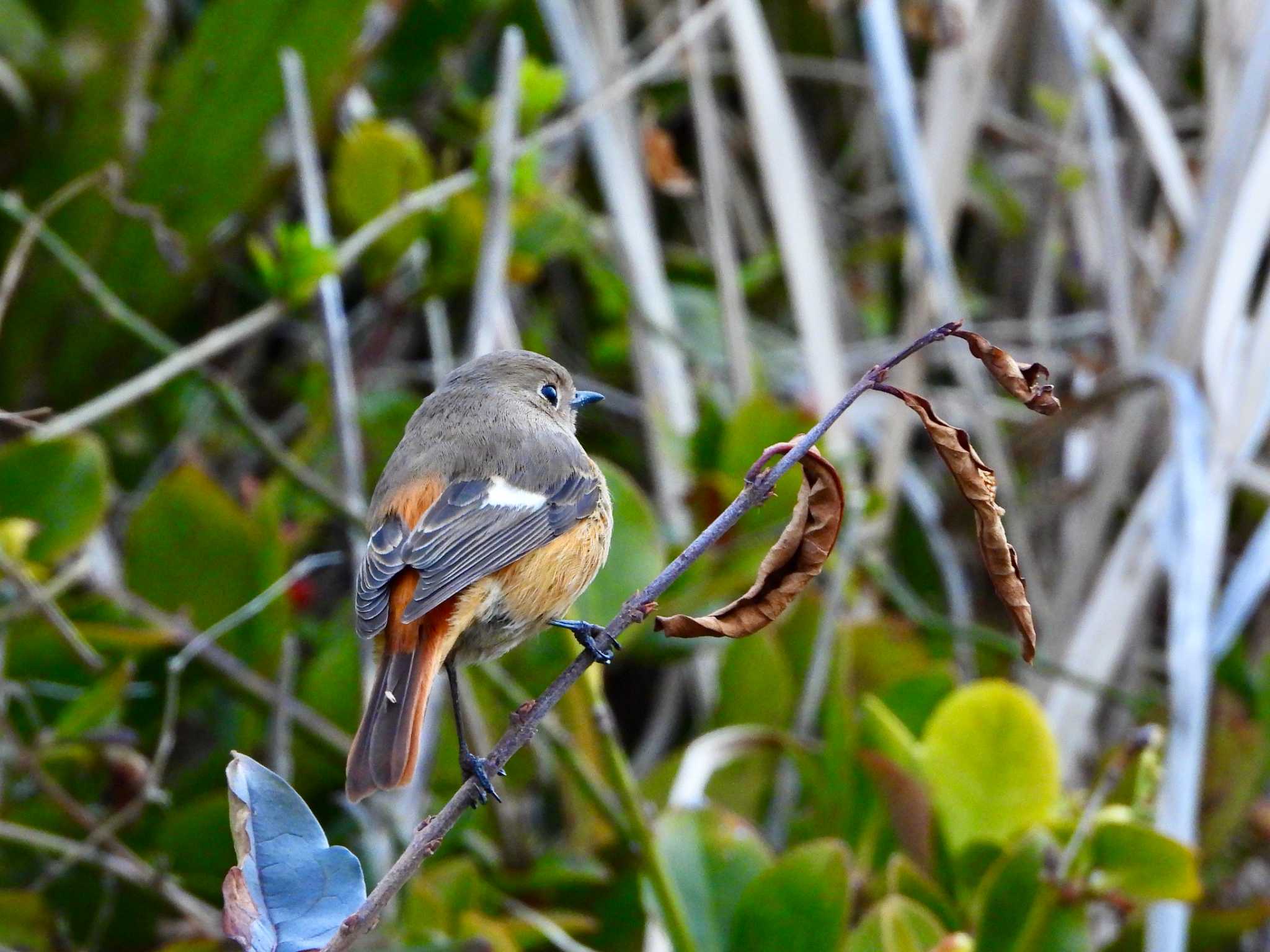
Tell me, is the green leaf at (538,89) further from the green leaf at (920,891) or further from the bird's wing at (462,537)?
the green leaf at (920,891)

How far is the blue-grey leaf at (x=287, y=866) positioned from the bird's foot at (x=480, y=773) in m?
0.19

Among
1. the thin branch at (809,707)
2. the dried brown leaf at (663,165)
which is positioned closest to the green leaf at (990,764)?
the thin branch at (809,707)

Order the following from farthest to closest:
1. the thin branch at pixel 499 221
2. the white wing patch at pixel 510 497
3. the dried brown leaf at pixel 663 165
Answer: the dried brown leaf at pixel 663 165
the thin branch at pixel 499 221
the white wing patch at pixel 510 497

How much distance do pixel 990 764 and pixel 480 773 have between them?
1.09 metres

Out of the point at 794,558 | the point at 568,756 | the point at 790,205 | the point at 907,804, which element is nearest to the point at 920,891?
the point at 907,804

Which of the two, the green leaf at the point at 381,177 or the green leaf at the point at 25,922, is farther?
the green leaf at the point at 381,177

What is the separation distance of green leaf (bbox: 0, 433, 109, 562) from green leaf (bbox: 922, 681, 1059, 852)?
1.51 m

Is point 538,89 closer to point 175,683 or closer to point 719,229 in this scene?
point 719,229

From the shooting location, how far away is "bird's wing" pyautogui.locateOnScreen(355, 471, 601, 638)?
2.01 metres

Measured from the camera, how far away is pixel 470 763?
2.03 metres

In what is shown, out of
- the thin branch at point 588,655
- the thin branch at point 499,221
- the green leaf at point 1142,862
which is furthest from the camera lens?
the thin branch at point 499,221

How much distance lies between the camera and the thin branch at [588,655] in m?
1.33

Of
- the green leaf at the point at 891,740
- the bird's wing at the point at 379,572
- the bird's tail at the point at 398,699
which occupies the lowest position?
the green leaf at the point at 891,740

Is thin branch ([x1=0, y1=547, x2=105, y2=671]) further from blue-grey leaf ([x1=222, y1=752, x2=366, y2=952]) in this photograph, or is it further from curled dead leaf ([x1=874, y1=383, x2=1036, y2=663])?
curled dead leaf ([x1=874, y1=383, x2=1036, y2=663])
